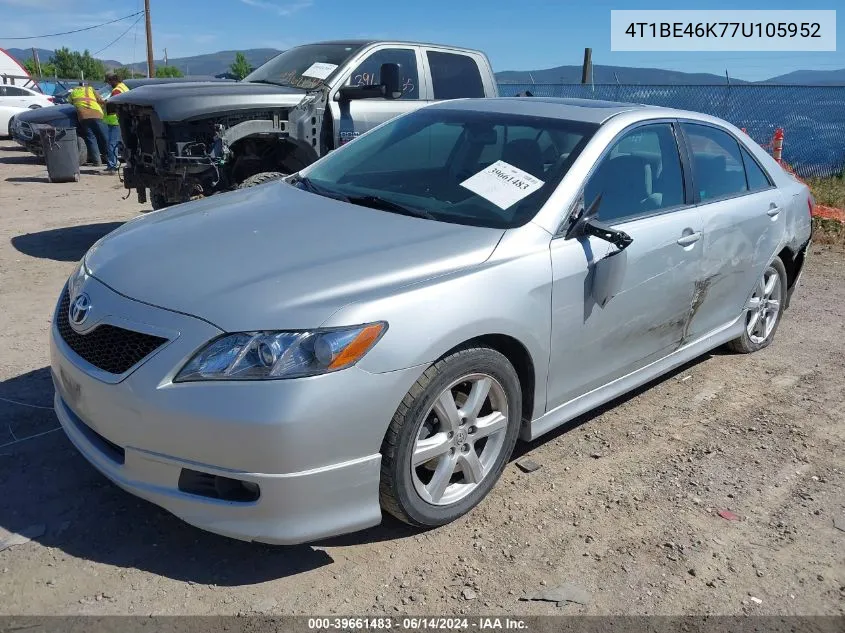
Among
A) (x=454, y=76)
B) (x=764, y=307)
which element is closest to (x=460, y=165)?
(x=764, y=307)

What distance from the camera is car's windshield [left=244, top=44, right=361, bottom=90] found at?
7.20 m

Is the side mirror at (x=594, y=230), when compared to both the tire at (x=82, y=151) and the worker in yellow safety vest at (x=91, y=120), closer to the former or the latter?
the worker in yellow safety vest at (x=91, y=120)

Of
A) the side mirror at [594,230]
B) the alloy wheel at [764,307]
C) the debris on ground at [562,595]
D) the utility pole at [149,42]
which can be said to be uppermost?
the utility pole at [149,42]

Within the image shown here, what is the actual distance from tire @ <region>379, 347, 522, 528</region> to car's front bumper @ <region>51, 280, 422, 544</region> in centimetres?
7

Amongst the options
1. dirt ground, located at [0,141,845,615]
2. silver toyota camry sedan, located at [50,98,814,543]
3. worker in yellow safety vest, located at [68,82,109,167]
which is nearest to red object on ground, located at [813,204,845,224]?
dirt ground, located at [0,141,845,615]

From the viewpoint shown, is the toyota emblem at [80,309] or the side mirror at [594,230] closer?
the toyota emblem at [80,309]

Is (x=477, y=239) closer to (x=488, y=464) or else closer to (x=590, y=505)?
(x=488, y=464)

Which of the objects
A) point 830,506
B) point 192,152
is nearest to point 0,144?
point 192,152

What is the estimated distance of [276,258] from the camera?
2.86m

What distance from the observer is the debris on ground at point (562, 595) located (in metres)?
2.67

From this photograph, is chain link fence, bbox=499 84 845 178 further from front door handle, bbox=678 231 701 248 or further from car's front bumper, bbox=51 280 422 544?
car's front bumper, bbox=51 280 422 544

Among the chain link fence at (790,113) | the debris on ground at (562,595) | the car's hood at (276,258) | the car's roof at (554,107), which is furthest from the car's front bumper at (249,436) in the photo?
the chain link fence at (790,113)

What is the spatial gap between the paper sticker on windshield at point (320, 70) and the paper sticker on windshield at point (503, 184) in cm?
410

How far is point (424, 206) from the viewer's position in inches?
134
